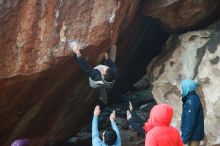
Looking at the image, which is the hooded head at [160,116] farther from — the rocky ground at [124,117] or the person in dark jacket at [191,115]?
the rocky ground at [124,117]

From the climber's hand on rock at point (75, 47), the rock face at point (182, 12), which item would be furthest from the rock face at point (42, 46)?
the rock face at point (182, 12)

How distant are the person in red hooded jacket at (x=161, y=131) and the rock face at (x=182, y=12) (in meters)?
3.98

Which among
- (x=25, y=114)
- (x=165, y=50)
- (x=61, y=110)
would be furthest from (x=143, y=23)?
(x=25, y=114)

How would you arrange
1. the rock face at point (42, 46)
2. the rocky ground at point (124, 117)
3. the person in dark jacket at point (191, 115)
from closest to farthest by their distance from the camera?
1. the person in dark jacket at point (191, 115)
2. the rock face at point (42, 46)
3. the rocky ground at point (124, 117)

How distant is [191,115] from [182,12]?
2.72m

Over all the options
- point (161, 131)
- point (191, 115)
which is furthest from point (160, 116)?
point (191, 115)

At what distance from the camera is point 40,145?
9.15m

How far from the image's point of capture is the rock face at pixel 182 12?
335 inches

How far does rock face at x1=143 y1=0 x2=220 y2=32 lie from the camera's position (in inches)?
335

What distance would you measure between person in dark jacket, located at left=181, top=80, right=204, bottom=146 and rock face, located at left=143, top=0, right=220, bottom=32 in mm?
2216

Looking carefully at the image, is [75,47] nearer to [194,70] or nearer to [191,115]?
[191,115]

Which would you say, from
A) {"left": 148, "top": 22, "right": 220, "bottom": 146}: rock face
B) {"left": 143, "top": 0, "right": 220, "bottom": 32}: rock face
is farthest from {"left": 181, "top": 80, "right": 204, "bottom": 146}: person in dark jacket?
{"left": 143, "top": 0, "right": 220, "bottom": 32}: rock face

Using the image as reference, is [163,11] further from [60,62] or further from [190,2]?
[60,62]

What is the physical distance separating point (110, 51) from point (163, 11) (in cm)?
140
